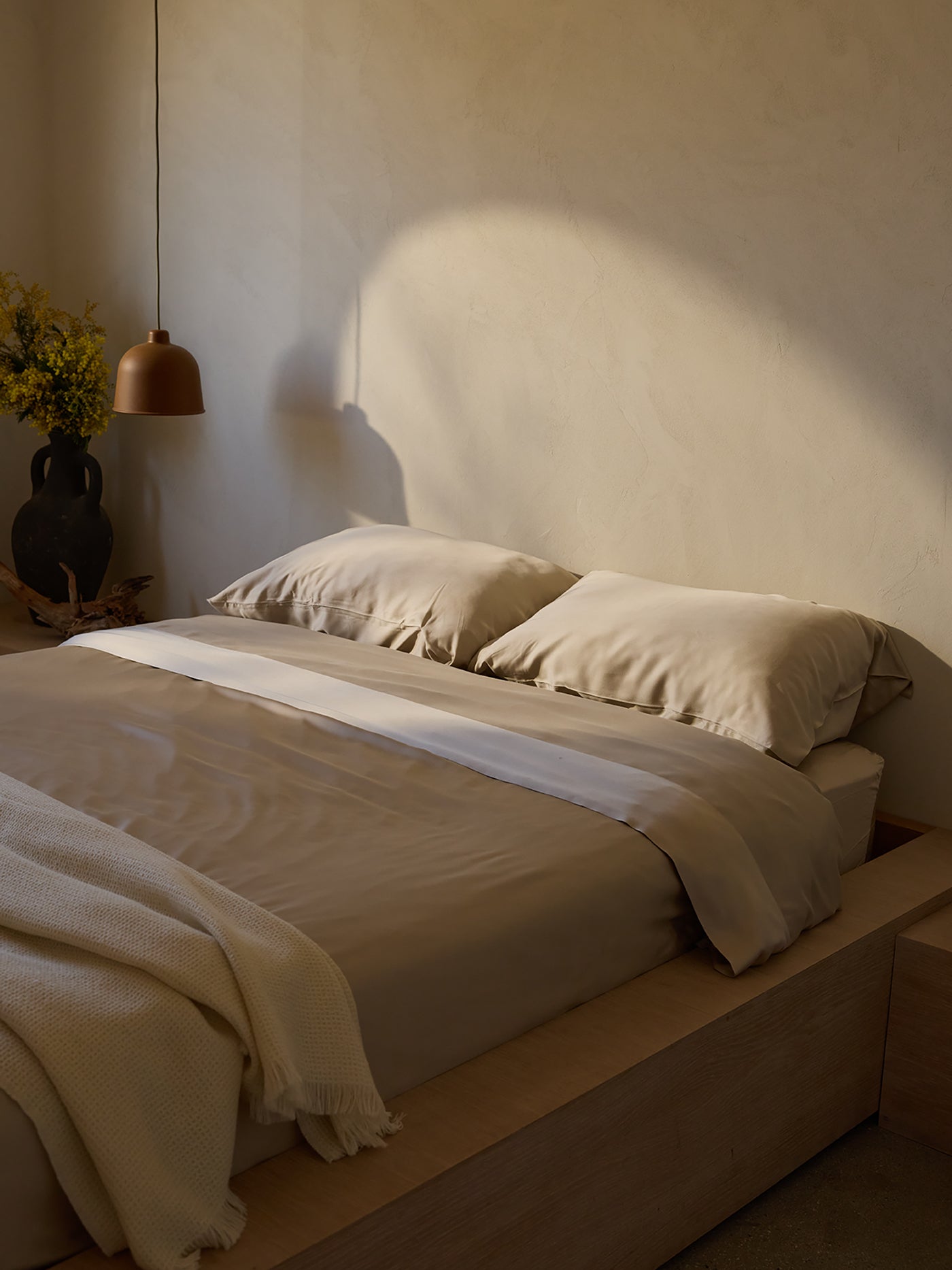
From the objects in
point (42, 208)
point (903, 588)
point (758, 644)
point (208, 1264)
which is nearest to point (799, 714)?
point (758, 644)

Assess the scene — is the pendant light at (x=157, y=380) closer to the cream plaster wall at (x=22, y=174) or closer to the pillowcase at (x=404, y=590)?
the pillowcase at (x=404, y=590)

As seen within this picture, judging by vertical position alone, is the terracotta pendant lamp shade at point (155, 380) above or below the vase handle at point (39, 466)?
above

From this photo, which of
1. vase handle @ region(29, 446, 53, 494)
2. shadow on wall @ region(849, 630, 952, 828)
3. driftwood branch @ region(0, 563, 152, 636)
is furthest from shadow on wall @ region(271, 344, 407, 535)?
shadow on wall @ region(849, 630, 952, 828)

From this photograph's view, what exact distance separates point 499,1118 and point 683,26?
7.16 feet

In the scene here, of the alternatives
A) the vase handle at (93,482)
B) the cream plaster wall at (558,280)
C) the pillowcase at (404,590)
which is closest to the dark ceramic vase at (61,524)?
the vase handle at (93,482)

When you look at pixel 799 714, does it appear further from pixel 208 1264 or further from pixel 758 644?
pixel 208 1264

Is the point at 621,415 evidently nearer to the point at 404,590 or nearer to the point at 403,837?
the point at 404,590

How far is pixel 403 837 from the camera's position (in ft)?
5.71

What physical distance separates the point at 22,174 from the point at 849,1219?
402cm

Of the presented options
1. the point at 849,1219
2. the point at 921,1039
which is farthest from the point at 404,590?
the point at 849,1219

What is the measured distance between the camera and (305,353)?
3.55 metres

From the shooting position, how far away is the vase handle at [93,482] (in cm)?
389

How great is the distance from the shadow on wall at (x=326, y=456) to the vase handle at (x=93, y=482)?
2.09ft

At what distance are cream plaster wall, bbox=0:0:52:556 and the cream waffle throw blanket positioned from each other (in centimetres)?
318
